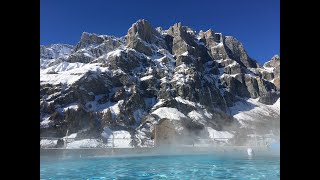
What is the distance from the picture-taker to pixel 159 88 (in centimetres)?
8700

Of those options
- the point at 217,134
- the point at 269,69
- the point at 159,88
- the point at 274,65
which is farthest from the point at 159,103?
the point at 274,65

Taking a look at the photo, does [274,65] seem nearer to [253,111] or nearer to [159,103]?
[253,111]

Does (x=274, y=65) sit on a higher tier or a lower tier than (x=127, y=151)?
higher

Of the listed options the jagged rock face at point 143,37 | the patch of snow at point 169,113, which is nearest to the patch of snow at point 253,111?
the patch of snow at point 169,113

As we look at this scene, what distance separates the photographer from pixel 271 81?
11038 centimetres

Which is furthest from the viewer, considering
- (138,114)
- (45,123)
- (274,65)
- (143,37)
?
(274,65)

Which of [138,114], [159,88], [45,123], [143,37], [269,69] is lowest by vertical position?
[45,123]

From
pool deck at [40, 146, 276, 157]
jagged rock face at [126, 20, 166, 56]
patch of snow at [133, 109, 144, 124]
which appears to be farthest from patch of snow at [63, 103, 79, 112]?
jagged rock face at [126, 20, 166, 56]

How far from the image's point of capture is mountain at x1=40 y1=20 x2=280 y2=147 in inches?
2489

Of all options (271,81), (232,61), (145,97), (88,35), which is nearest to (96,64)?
(145,97)

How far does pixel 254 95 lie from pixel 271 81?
11.0m

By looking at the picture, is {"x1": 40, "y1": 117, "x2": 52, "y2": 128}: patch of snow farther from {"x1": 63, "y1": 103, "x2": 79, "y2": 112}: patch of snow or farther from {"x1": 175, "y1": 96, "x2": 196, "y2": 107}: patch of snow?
{"x1": 175, "y1": 96, "x2": 196, "y2": 107}: patch of snow
